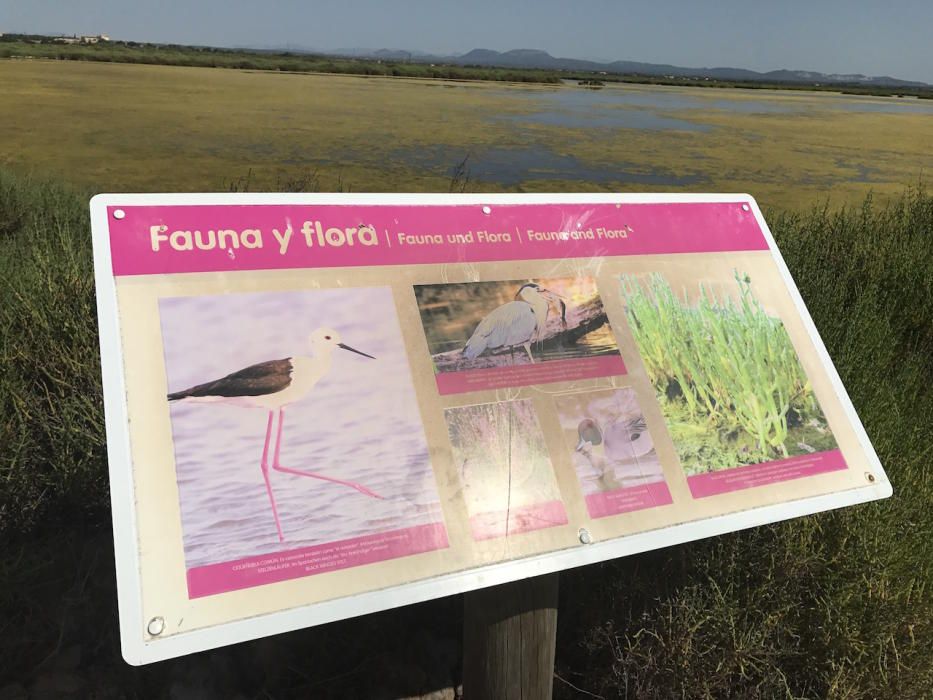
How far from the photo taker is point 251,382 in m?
1.05

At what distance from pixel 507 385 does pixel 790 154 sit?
35.8 feet

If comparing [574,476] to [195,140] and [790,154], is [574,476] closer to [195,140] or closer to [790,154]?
[195,140]

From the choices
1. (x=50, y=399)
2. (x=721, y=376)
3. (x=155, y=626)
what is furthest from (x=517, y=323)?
(x=50, y=399)

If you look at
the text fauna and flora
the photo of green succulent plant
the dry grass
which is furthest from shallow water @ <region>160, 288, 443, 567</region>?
the dry grass

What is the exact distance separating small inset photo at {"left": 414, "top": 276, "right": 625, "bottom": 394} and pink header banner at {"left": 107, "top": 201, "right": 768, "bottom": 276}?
0.08m

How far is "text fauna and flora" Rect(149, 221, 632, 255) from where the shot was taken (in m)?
1.11

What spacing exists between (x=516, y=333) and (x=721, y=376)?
51 cm

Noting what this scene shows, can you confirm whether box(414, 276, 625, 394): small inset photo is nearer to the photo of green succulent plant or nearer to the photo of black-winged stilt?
the photo of green succulent plant

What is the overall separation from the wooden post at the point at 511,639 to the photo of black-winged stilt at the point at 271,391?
1.57ft

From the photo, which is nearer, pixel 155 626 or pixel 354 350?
pixel 155 626
